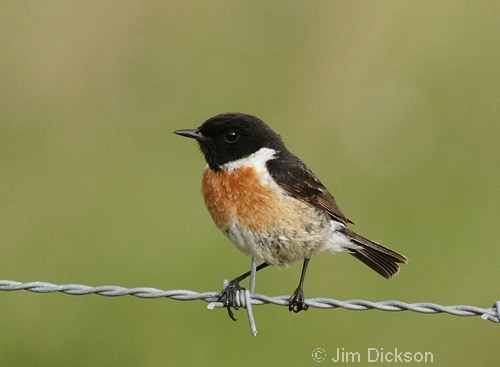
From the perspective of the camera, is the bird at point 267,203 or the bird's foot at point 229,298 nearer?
the bird's foot at point 229,298

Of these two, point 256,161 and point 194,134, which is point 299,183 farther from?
point 194,134

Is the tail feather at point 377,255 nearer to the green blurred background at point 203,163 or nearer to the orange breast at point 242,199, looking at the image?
the orange breast at point 242,199

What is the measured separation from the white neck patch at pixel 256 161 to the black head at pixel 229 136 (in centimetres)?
3

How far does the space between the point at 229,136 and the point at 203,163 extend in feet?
9.52

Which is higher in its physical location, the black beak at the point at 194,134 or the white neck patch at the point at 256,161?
the black beak at the point at 194,134

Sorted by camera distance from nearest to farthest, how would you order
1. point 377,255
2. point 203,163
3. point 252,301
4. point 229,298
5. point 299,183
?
point 252,301 < point 229,298 < point 299,183 < point 377,255 < point 203,163

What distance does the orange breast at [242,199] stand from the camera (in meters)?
5.75

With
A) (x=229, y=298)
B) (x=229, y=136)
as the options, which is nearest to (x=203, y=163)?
(x=229, y=136)

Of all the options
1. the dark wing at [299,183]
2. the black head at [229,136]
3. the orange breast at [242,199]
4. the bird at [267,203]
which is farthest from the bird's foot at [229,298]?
the black head at [229,136]

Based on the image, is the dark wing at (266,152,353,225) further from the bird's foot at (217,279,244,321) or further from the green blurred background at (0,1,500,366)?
the green blurred background at (0,1,500,366)

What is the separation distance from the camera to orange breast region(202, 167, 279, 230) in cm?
575

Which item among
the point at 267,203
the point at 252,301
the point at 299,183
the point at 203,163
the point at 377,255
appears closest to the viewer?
the point at 252,301

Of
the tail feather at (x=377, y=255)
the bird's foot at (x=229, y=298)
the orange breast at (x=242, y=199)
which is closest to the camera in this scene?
the bird's foot at (x=229, y=298)

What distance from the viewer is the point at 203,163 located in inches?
353
